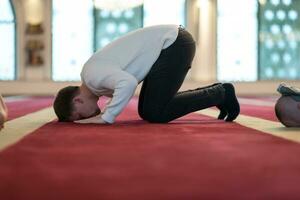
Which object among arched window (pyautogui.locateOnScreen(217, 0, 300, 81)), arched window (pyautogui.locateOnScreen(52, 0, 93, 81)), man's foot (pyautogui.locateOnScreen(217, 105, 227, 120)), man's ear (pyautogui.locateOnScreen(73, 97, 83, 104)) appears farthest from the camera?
arched window (pyautogui.locateOnScreen(217, 0, 300, 81))

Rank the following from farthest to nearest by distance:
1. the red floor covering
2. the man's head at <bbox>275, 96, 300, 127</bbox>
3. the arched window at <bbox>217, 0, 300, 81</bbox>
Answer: the arched window at <bbox>217, 0, 300, 81</bbox>, the man's head at <bbox>275, 96, 300, 127</bbox>, the red floor covering

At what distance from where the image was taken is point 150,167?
1.51m

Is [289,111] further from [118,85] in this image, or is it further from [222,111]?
[118,85]

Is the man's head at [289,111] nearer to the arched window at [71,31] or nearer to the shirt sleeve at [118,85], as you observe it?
the shirt sleeve at [118,85]

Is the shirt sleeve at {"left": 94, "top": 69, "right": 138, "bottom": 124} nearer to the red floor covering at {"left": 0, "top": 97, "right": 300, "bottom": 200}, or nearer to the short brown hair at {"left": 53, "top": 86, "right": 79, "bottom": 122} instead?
the short brown hair at {"left": 53, "top": 86, "right": 79, "bottom": 122}

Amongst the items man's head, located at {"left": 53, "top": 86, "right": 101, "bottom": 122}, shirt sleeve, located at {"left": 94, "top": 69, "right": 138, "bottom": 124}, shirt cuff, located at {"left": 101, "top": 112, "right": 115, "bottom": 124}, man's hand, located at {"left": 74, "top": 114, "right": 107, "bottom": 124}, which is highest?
shirt sleeve, located at {"left": 94, "top": 69, "right": 138, "bottom": 124}

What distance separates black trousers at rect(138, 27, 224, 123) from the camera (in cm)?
300

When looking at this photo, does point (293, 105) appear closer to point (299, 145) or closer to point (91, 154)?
point (299, 145)

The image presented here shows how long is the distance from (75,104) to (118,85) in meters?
0.33

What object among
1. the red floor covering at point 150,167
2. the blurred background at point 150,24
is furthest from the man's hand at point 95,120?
the blurred background at point 150,24

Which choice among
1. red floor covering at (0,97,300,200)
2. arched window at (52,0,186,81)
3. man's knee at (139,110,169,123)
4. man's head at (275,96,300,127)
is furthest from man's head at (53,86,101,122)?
arched window at (52,0,186,81)

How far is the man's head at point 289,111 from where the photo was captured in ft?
8.96

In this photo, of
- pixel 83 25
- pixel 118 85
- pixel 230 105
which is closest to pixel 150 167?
pixel 118 85

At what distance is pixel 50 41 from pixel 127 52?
9102mm
